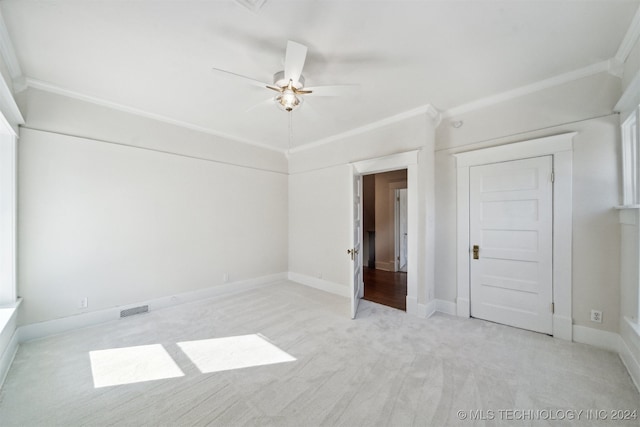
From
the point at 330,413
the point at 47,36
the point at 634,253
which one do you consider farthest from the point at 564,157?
the point at 47,36

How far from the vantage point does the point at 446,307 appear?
3.29 meters

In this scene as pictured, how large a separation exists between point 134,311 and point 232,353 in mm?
1844

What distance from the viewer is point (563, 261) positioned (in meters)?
2.56

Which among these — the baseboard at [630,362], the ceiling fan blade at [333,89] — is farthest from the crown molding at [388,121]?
the baseboard at [630,362]

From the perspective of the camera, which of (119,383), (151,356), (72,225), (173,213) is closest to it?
(119,383)

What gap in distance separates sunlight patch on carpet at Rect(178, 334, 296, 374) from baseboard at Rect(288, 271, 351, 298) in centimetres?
182

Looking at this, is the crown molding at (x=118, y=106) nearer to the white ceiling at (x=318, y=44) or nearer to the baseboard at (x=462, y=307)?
the white ceiling at (x=318, y=44)

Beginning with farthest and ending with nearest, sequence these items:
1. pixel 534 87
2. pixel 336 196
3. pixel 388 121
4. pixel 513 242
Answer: pixel 336 196 → pixel 388 121 → pixel 513 242 → pixel 534 87

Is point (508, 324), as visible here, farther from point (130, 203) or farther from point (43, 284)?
point (43, 284)

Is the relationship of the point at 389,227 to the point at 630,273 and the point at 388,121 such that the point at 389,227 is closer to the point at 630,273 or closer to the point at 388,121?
the point at 388,121

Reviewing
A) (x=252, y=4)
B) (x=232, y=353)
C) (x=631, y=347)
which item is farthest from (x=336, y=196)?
(x=631, y=347)

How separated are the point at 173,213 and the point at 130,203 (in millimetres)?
539

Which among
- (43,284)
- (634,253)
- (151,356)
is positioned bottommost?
(151,356)

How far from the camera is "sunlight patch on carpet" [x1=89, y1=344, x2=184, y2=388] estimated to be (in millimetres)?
2021
